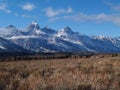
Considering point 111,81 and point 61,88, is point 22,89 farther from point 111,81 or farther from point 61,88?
point 111,81

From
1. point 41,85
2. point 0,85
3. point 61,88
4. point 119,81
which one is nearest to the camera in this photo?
point 61,88

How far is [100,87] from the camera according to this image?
11.4 meters

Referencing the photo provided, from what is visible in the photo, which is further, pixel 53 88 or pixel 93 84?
pixel 93 84

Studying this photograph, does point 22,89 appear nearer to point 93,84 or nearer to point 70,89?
point 70,89

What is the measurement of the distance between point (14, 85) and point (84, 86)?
2559 mm

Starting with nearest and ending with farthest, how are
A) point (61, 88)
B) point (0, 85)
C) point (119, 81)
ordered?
point (61, 88)
point (0, 85)
point (119, 81)

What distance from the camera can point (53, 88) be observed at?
10820 millimetres

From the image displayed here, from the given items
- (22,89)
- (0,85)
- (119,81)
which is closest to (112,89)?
(119,81)

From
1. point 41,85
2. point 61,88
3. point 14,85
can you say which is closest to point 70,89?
point 61,88

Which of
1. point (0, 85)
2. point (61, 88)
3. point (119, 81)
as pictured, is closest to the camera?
point (61, 88)

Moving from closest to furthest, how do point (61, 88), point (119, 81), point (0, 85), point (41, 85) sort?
point (61, 88) < point (41, 85) < point (0, 85) < point (119, 81)

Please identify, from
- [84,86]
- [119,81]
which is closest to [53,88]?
[84,86]

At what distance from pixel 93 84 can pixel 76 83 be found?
2.22 feet

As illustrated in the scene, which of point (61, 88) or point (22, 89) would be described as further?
point (22, 89)
